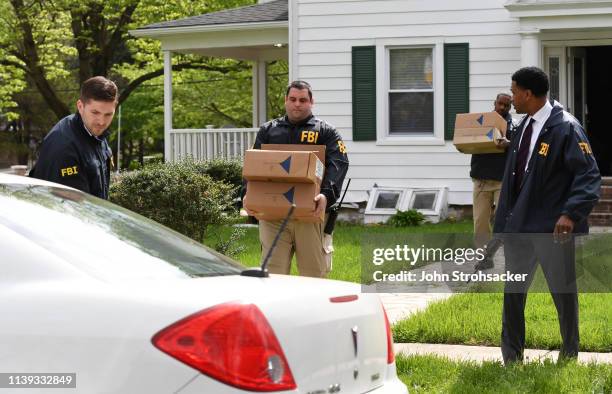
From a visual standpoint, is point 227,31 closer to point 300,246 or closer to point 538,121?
point 300,246

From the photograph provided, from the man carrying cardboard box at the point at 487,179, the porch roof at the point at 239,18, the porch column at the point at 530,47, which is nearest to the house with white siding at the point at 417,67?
the porch column at the point at 530,47

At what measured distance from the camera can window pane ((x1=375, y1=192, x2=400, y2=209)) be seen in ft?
60.4

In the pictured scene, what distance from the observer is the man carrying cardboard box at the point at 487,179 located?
1204 cm

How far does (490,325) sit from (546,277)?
5.60ft

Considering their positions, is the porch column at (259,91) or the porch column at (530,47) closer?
the porch column at (530,47)

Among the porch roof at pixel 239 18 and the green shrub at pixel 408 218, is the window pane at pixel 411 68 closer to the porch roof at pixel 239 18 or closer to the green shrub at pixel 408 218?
the green shrub at pixel 408 218

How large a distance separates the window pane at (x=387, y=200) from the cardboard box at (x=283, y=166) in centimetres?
1100

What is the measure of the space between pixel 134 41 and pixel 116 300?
29.3 meters

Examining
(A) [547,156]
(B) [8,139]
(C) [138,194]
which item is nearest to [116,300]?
(A) [547,156]

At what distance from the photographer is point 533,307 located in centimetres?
945

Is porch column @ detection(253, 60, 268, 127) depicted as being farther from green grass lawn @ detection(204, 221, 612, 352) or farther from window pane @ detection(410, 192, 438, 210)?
green grass lawn @ detection(204, 221, 612, 352)

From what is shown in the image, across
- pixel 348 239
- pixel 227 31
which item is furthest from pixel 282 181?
pixel 227 31

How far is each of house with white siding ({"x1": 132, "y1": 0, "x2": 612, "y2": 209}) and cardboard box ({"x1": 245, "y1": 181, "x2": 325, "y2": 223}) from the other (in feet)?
34.4

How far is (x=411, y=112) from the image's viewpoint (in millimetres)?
18500
